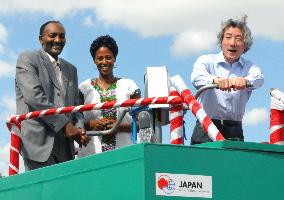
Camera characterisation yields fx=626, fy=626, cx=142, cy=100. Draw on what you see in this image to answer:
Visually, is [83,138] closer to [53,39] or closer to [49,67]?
[49,67]

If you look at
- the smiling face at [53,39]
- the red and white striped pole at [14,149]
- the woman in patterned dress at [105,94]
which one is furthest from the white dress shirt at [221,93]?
the red and white striped pole at [14,149]

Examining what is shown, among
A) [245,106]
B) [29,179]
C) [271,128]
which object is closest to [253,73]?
[245,106]

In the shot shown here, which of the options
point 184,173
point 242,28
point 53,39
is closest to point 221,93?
point 242,28

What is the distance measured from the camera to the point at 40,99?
4.57 meters

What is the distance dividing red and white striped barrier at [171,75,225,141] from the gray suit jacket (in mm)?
990

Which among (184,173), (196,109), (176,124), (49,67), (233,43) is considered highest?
(233,43)

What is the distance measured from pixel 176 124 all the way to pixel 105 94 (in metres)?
1.25

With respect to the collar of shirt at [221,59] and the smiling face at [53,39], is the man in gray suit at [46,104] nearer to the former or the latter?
the smiling face at [53,39]

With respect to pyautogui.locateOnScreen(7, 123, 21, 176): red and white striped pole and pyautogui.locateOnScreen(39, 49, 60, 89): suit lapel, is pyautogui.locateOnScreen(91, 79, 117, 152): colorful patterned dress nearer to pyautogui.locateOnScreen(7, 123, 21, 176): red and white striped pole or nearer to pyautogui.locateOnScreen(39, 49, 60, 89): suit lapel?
pyautogui.locateOnScreen(39, 49, 60, 89): suit lapel

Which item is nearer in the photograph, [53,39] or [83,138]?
[83,138]

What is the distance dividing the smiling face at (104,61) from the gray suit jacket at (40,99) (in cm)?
42

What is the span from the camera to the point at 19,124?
4.86 meters

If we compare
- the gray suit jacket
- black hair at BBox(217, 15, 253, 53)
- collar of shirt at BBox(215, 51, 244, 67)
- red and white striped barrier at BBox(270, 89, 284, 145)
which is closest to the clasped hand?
red and white striped barrier at BBox(270, 89, 284, 145)

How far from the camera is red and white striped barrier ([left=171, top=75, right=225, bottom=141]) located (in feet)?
11.8
